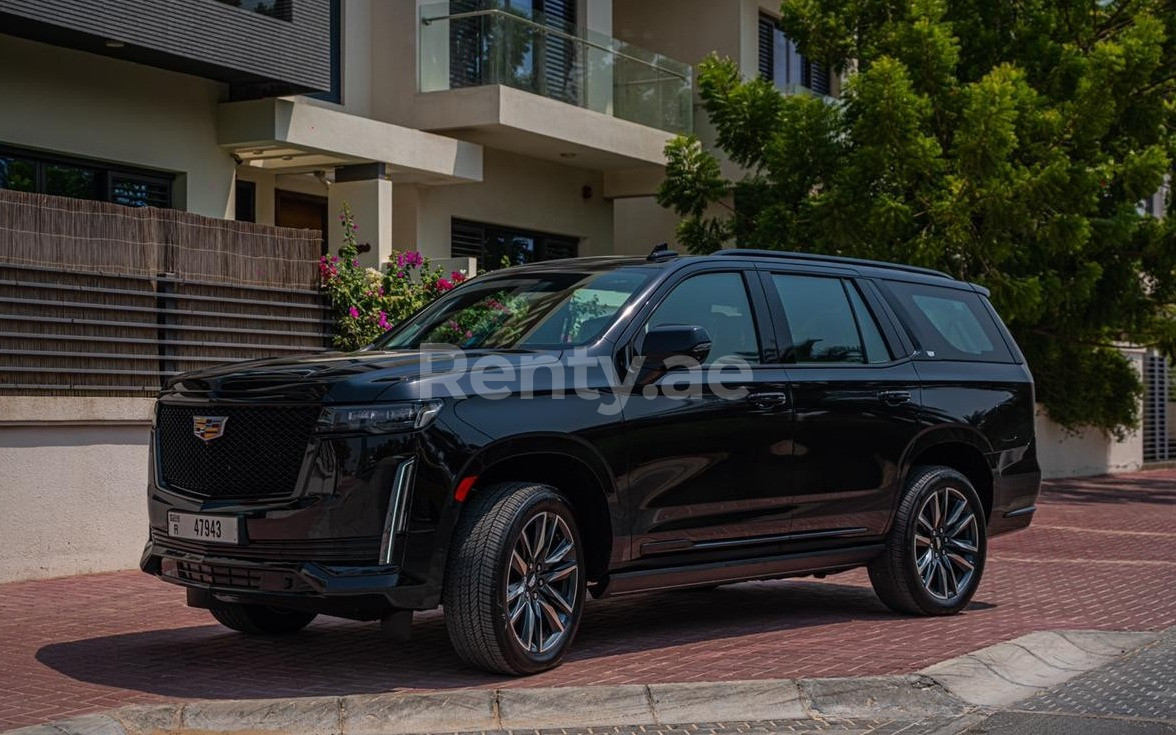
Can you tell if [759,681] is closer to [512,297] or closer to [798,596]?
[512,297]

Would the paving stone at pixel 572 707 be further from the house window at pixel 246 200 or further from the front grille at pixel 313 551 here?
the house window at pixel 246 200

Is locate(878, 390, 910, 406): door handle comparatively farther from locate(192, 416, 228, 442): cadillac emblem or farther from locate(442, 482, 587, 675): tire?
locate(192, 416, 228, 442): cadillac emblem

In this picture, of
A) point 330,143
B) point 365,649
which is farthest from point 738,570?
point 330,143

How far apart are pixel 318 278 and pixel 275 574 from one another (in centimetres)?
688

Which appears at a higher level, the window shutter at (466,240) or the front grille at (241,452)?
the window shutter at (466,240)

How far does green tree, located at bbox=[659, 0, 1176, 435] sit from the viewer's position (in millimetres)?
17609

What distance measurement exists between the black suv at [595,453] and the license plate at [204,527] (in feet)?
0.04

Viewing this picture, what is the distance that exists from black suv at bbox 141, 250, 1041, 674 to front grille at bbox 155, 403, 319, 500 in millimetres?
13

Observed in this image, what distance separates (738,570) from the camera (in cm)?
801

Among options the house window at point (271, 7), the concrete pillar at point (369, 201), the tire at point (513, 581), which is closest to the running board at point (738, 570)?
the tire at point (513, 581)

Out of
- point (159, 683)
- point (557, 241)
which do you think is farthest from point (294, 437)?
point (557, 241)

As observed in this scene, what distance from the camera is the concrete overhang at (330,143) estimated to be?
56.9 ft

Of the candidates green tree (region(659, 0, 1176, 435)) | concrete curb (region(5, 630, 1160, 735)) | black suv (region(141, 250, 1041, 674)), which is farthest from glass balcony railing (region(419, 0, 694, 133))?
concrete curb (region(5, 630, 1160, 735))

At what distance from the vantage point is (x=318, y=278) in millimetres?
13266
